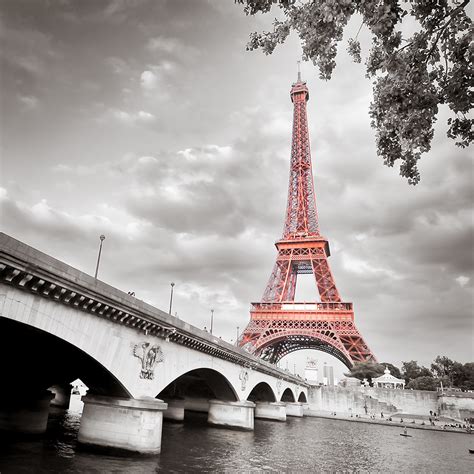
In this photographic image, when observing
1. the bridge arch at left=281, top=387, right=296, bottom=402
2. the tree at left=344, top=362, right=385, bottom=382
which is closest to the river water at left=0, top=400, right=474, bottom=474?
the bridge arch at left=281, top=387, right=296, bottom=402

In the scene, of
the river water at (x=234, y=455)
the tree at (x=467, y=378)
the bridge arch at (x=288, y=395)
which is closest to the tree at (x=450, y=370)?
the tree at (x=467, y=378)

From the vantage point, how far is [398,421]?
53.8 m

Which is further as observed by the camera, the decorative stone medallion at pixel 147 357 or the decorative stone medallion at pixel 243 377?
the decorative stone medallion at pixel 243 377

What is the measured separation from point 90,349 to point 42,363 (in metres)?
6.31

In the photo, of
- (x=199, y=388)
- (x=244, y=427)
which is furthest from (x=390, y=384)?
(x=244, y=427)

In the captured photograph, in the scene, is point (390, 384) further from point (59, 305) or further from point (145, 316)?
point (59, 305)

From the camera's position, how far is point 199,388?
47344 millimetres

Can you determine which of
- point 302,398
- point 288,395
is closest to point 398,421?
point 288,395

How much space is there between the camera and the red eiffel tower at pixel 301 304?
193ft

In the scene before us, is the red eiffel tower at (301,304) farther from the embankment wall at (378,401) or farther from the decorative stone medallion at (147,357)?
the decorative stone medallion at (147,357)

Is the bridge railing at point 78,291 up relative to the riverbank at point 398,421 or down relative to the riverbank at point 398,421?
up

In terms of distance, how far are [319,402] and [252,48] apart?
6911 centimetres

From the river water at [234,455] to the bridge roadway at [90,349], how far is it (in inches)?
54.0

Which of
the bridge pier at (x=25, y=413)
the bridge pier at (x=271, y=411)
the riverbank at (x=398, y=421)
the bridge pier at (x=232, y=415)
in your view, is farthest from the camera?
the riverbank at (x=398, y=421)
